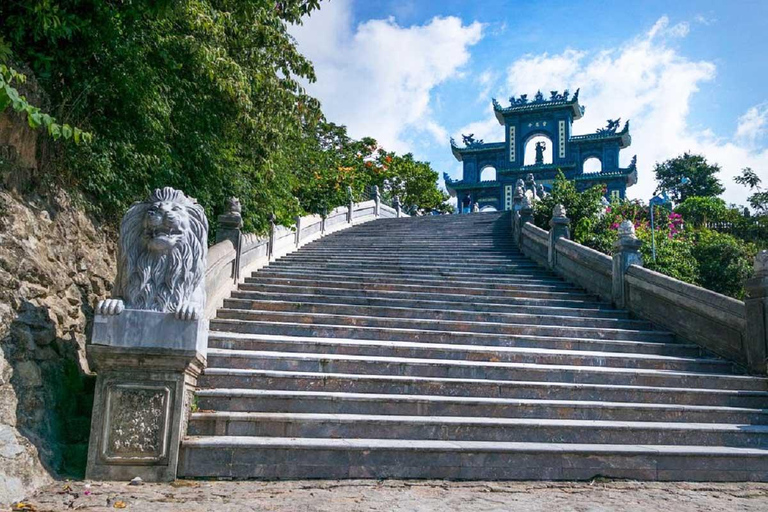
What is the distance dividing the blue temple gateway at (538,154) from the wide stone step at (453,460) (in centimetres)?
3291

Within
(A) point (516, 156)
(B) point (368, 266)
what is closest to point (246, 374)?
(B) point (368, 266)

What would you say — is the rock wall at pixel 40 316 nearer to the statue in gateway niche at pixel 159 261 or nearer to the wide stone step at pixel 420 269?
the statue in gateway niche at pixel 159 261

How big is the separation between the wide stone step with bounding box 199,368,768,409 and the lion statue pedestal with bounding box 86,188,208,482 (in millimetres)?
1017

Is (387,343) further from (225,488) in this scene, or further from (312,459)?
(225,488)

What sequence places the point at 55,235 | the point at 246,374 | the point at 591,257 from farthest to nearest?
the point at 591,257
the point at 55,235
the point at 246,374

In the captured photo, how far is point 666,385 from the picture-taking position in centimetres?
638

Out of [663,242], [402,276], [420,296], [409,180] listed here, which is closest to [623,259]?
[420,296]

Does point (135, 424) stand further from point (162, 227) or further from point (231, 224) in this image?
point (231, 224)

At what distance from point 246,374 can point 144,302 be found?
1.46 m

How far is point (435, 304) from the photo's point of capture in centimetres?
876

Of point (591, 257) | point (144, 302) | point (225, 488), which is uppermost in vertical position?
point (591, 257)

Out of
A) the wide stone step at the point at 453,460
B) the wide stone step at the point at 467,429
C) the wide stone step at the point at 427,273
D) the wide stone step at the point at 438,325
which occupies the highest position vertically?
the wide stone step at the point at 427,273

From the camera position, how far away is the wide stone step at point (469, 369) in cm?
595

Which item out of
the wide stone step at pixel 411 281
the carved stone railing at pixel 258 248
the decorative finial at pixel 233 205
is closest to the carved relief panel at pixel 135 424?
the carved stone railing at pixel 258 248
